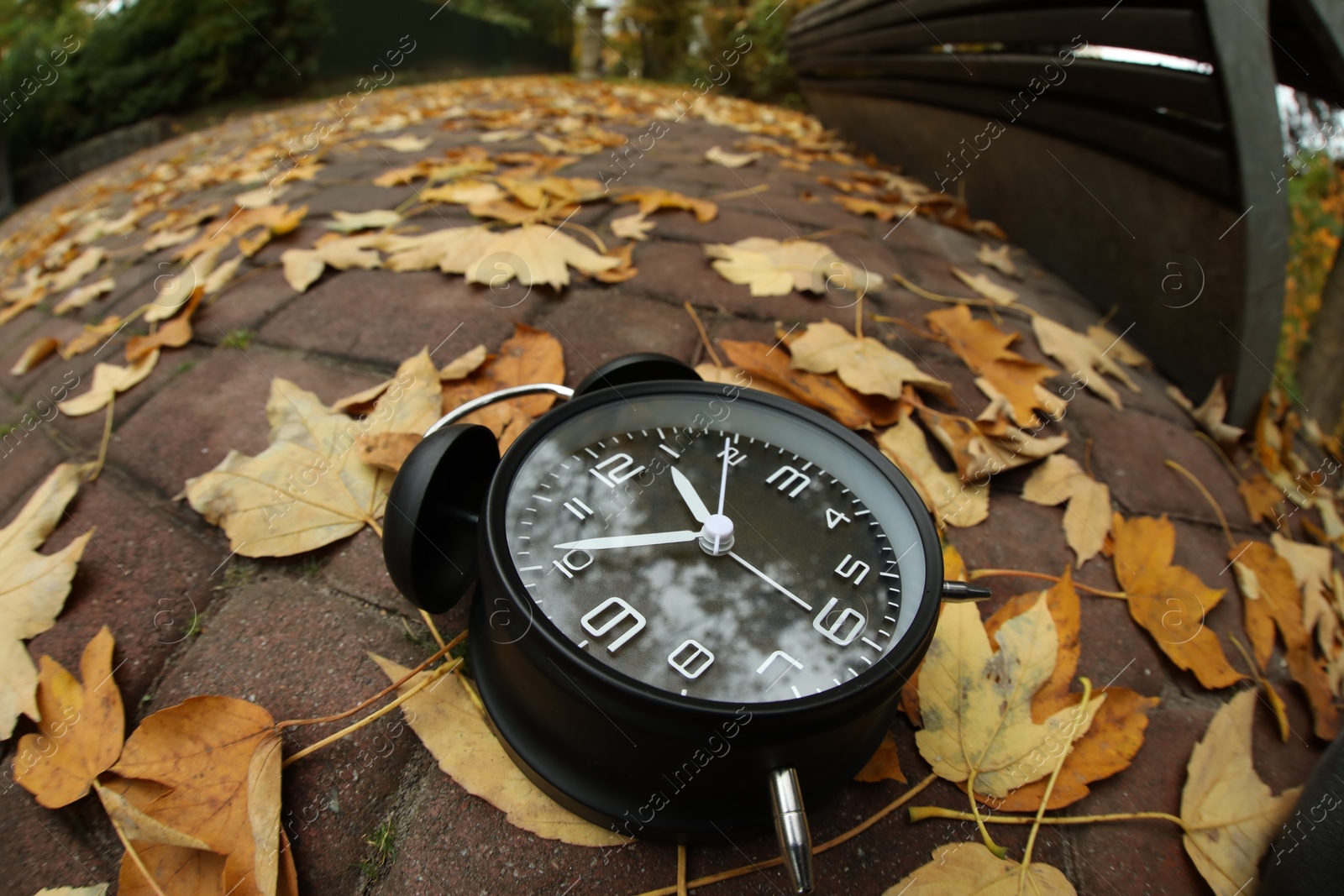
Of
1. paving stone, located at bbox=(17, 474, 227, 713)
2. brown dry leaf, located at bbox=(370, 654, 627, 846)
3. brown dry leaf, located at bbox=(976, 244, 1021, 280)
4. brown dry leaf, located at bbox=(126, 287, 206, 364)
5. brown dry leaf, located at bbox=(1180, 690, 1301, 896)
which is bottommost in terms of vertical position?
brown dry leaf, located at bbox=(1180, 690, 1301, 896)

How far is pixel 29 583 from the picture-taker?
89 centimetres

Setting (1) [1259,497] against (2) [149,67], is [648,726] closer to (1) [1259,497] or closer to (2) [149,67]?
(1) [1259,497]

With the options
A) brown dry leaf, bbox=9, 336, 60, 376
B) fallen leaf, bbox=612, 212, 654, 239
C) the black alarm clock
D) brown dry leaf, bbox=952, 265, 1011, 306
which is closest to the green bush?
brown dry leaf, bbox=9, 336, 60, 376

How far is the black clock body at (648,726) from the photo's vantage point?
62cm

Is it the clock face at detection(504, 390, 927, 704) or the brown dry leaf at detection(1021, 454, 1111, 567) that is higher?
the clock face at detection(504, 390, 927, 704)

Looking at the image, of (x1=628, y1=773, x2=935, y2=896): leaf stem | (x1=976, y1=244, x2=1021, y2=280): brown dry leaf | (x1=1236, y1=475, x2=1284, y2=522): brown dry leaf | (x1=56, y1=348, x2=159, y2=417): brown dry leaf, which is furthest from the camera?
(x1=976, y1=244, x2=1021, y2=280): brown dry leaf

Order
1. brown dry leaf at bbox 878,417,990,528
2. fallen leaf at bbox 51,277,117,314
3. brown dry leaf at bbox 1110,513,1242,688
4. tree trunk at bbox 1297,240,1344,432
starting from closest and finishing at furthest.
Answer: brown dry leaf at bbox 1110,513,1242,688 < brown dry leaf at bbox 878,417,990,528 < fallen leaf at bbox 51,277,117,314 < tree trunk at bbox 1297,240,1344,432

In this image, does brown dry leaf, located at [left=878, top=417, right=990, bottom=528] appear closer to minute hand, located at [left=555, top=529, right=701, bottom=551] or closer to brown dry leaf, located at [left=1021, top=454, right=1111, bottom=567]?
brown dry leaf, located at [left=1021, top=454, right=1111, bottom=567]

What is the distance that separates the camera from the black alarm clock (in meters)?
0.64

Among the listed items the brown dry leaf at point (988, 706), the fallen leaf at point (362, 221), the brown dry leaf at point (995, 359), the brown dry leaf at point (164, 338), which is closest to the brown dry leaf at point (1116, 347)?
the brown dry leaf at point (995, 359)

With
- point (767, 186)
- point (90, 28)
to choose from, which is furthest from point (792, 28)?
point (90, 28)

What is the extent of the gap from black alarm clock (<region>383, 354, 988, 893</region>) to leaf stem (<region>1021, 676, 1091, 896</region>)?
19 centimetres

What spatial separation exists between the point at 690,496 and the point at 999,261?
5.27ft

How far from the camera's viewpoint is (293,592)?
3.01 ft
